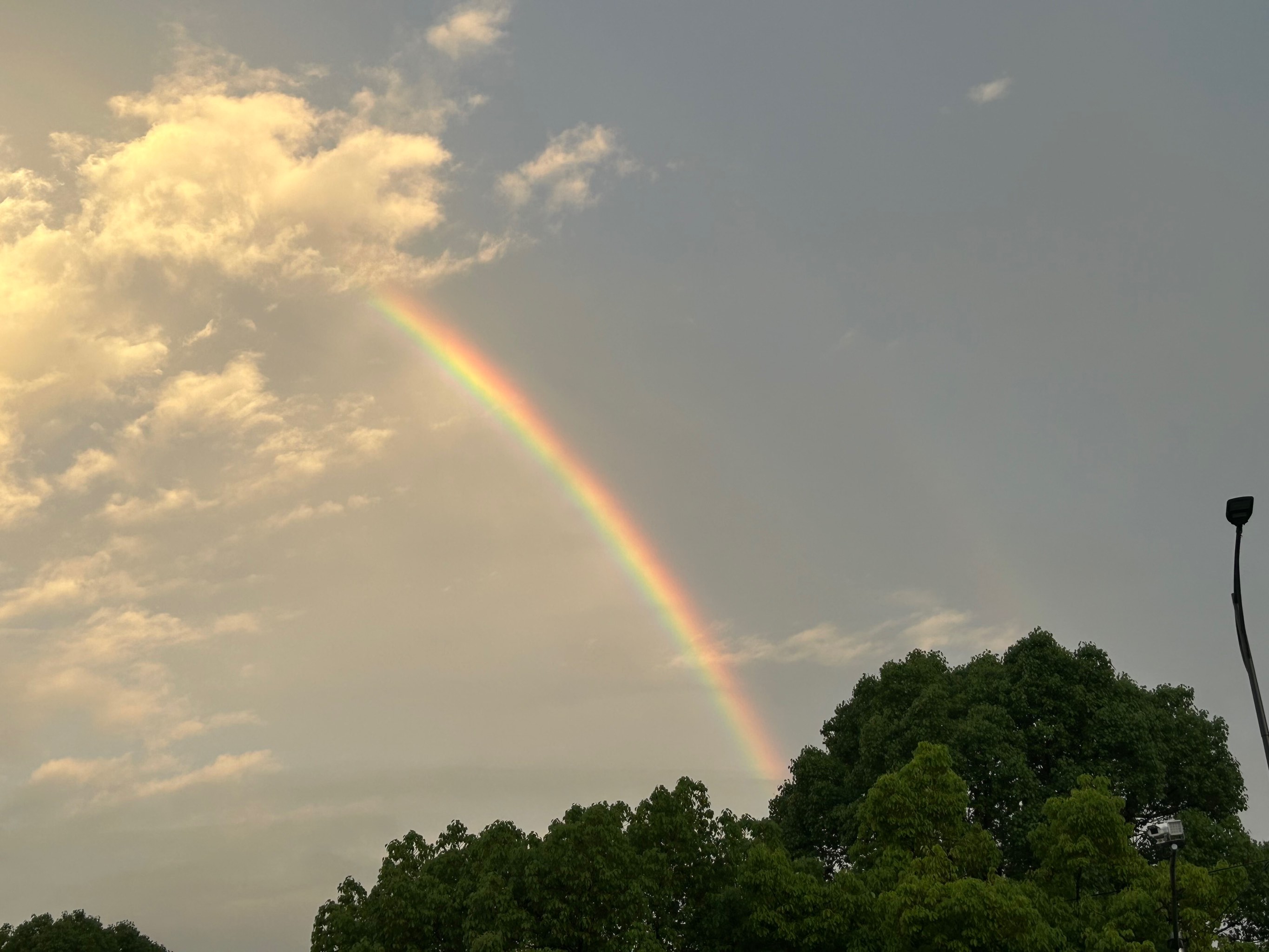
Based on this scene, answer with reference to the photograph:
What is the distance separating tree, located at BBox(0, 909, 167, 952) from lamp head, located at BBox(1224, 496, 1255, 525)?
3271 inches

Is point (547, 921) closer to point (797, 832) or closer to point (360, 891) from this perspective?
point (360, 891)

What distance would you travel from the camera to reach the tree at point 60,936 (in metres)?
77.9

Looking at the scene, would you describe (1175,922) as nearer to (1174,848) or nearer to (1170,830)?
(1174,848)

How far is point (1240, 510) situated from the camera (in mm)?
20047

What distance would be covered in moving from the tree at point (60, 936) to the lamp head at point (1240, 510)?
3271 inches

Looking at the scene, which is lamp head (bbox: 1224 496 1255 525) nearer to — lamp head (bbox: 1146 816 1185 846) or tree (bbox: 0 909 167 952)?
lamp head (bbox: 1146 816 1185 846)

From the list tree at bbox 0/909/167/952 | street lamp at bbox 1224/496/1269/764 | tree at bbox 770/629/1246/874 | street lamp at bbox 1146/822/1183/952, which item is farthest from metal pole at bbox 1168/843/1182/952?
tree at bbox 0/909/167/952

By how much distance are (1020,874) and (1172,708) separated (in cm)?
1387

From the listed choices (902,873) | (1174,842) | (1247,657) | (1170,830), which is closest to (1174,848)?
(1174,842)

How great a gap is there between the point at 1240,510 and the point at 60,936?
8491 centimetres

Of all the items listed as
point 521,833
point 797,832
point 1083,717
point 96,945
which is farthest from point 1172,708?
point 96,945

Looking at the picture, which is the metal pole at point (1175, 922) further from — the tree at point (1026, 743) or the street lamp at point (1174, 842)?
the tree at point (1026, 743)

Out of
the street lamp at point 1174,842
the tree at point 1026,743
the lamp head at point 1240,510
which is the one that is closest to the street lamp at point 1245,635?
the lamp head at point 1240,510

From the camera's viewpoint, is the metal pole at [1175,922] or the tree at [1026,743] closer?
the metal pole at [1175,922]
